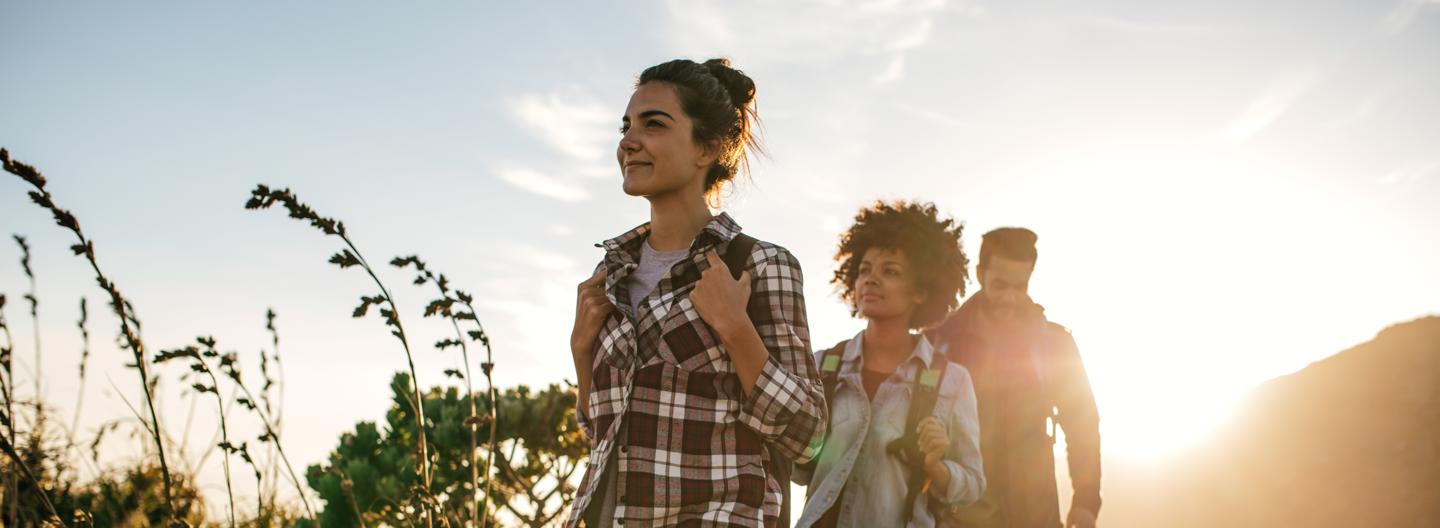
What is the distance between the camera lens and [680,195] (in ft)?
9.52

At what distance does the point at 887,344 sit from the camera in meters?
4.71

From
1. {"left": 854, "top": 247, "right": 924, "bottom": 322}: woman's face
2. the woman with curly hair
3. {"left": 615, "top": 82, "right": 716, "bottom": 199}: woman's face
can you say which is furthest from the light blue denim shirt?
{"left": 615, "top": 82, "right": 716, "bottom": 199}: woman's face

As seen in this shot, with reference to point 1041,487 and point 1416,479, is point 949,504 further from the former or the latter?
point 1416,479

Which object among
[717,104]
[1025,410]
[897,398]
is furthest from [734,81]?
[1025,410]

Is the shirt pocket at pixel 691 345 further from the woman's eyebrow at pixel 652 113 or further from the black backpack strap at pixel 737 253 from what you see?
the woman's eyebrow at pixel 652 113

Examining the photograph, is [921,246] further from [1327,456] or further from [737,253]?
[1327,456]

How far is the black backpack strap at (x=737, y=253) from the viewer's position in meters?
2.69

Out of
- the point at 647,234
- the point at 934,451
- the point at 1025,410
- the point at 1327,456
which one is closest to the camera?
the point at 647,234

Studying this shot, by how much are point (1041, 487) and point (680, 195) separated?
9.95ft

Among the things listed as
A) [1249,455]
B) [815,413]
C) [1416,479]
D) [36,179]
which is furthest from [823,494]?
[1249,455]

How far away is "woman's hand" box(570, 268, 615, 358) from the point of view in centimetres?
283

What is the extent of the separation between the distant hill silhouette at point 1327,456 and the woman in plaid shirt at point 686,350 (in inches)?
1767

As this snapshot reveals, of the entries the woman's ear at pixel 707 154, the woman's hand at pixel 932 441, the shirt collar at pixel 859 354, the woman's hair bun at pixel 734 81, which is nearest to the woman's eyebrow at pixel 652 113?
the woman's ear at pixel 707 154

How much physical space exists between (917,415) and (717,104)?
1958 mm
